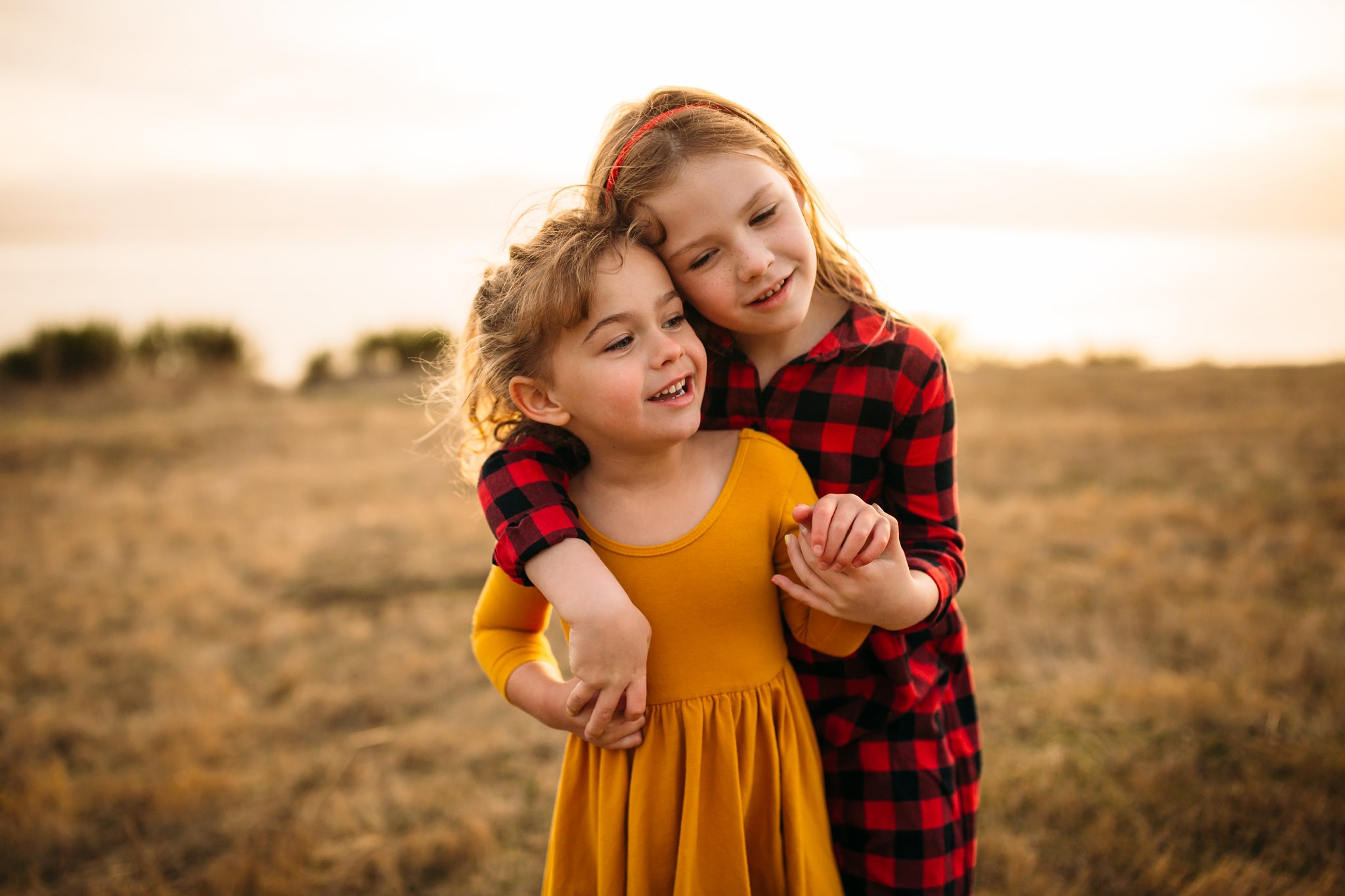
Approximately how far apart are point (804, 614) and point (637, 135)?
0.79 meters

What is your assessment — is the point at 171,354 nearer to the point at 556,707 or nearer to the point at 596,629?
the point at 556,707

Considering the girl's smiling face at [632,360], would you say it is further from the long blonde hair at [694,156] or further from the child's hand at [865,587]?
the child's hand at [865,587]

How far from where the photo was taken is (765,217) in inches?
54.1

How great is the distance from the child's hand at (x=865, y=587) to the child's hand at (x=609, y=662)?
0.22m

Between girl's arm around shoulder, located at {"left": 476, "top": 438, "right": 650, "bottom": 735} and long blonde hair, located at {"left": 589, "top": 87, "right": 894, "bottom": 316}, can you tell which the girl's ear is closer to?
girl's arm around shoulder, located at {"left": 476, "top": 438, "right": 650, "bottom": 735}

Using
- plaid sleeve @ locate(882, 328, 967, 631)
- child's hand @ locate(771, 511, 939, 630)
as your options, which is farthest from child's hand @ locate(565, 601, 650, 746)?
plaid sleeve @ locate(882, 328, 967, 631)

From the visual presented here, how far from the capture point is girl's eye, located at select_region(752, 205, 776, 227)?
1369mm

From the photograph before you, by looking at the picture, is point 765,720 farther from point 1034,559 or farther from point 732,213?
point 1034,559

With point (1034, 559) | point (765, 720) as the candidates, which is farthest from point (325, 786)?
point (1034, 559)

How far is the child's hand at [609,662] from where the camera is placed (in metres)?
1.19

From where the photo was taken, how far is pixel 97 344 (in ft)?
29.2

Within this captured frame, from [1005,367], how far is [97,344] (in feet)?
29.2

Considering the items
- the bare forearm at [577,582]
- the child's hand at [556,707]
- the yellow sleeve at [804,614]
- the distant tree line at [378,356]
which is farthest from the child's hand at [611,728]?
the distant tree line at [378,356]

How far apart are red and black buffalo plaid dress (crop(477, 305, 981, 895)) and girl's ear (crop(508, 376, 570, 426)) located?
76mm
